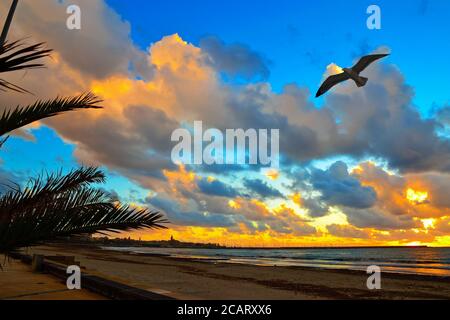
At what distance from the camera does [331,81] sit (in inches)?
575

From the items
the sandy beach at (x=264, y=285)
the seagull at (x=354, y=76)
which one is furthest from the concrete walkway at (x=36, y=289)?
the seagull at (x=354, y=76)

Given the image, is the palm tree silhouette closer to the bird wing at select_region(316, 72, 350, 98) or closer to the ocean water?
the bird wing at select_region(316, 72, 350, 98)

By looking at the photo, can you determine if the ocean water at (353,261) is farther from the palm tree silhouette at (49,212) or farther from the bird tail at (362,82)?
the palm tree silhouette at (49,212)

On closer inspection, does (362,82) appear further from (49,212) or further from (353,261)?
(353,261)

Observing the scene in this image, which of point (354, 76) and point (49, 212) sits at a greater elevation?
point (354, 76)

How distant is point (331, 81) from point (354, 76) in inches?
56.4

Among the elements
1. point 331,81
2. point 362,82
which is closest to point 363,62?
point 362,82

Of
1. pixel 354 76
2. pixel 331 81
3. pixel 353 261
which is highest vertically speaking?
pixel 331 81

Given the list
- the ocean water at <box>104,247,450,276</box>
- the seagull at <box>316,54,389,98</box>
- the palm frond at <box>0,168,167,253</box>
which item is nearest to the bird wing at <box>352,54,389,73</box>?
the seagull at <box>316,54,389,98</box>

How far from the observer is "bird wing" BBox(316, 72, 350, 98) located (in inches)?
565

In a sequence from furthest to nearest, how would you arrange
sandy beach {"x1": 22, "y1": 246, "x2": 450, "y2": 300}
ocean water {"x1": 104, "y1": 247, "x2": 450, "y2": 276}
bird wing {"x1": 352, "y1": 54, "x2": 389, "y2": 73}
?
ocean water {"x1": 104, "y1": 247, "x2": 450, "y2": 276}
sandy beach {"x1": 22, "y1": 246, "x2": 450, "y2": 300}
bird wing {"x1": 352, "y1": 54, "x2": 389, "y2": 73}
